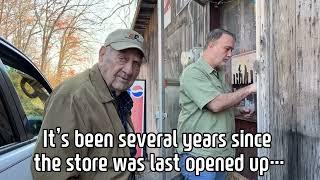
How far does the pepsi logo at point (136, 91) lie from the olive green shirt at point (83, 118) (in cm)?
558

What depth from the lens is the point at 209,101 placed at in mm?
3166

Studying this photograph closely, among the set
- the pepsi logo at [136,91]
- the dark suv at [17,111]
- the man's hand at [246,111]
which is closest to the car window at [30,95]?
the dark suv at [17,111]

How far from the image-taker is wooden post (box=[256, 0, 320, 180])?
205 cm

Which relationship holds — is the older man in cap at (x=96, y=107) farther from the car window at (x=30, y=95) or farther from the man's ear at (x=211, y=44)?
the man's ear at (x=211, y=44)

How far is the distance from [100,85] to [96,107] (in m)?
0.16

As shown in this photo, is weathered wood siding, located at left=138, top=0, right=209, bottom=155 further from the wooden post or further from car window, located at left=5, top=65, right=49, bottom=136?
the wooden post

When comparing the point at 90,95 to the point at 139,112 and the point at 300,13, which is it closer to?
the point at 300,13

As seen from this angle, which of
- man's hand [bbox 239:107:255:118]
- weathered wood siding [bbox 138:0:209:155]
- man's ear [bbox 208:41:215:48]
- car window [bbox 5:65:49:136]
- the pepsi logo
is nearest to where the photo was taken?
car window [bbox 5:65:49:136]

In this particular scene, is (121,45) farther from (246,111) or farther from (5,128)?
(246,111)

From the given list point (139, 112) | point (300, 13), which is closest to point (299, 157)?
point (300, 13)

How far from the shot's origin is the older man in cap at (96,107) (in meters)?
1.90

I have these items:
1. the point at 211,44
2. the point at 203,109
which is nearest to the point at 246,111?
the point at 203,109

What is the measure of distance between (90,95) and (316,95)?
103 cm

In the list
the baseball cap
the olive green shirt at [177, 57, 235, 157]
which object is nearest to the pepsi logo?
the olive green shirt at [177, 57, 235, 157]
